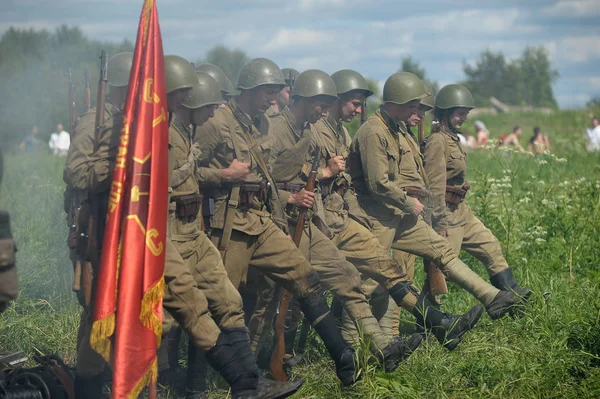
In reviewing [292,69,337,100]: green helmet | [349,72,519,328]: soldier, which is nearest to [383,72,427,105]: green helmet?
[349,72,519,328]: soldier

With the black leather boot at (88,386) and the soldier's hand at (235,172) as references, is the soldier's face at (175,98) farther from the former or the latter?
the black leather boot at (88,386)

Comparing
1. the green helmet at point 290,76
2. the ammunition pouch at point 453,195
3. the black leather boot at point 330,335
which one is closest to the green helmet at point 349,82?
the green helmet at point 290,76

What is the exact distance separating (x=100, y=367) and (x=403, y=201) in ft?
9.81

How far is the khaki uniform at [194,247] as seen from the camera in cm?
561

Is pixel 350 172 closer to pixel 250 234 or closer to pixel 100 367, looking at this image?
pixel 250 234

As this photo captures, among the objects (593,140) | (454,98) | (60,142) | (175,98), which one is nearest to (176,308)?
(175,98)

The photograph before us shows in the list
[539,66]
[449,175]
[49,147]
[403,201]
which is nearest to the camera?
[403,201]

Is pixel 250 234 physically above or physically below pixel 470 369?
above

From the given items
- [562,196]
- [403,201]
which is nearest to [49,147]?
[562,196]

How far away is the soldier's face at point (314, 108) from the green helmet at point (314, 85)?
5cm

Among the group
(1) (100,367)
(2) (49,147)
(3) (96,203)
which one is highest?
(3) (96,203)

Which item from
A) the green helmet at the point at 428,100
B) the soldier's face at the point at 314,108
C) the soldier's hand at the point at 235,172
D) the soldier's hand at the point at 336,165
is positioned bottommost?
the soldier's hand at the point at 336,165

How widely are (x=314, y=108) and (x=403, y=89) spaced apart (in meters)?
0.83

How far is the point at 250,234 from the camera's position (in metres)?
6.21
